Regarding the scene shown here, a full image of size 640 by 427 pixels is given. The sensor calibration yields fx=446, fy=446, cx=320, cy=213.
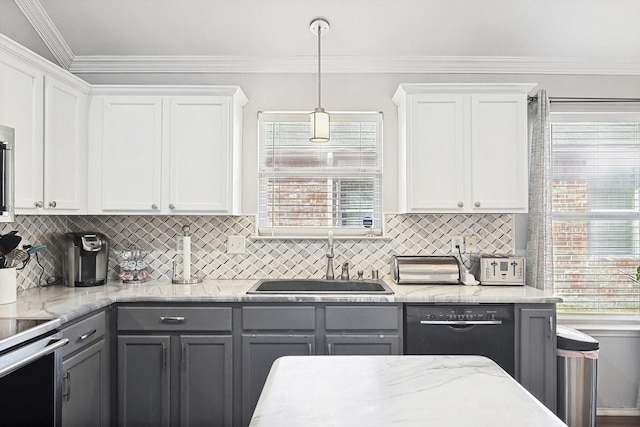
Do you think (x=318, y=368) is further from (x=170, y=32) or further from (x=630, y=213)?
(x=630, y=213)

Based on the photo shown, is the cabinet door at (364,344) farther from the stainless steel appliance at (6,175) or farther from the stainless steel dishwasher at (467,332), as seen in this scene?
the stainless steel appliance at (6,175)

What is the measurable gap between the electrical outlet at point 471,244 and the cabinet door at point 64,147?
2606 mm

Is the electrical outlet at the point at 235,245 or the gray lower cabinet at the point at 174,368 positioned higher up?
the electrical outlet at the point at 235,245

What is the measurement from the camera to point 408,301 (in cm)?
254

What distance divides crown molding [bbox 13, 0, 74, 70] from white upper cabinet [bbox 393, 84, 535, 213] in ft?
7.69

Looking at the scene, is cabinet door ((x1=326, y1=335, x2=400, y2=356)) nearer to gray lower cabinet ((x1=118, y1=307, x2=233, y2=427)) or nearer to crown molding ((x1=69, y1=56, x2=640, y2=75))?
gray lower cabinet ((x1=118, y1=307, x2=233, y2=427))

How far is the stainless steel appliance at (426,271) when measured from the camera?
291cm

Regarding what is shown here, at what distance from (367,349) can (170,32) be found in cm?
240

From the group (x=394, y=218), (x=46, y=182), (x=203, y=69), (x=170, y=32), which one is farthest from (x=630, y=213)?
(x=46, y=182)

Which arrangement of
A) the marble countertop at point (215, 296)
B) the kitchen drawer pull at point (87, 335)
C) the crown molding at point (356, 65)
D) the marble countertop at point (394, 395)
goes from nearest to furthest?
the marble countertop at point (394, 395) → the kitchen drawer pull at point (87, 335) → the marble countertop at point (215, 296) → the crown molding at point (356, 65)

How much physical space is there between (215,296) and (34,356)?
0.94m

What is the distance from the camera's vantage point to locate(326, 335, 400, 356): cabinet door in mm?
2541

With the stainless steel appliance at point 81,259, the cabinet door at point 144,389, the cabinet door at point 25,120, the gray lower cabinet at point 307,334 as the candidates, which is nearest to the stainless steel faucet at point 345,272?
the gray lower cabinet at point 307,334

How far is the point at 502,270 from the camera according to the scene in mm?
2908
